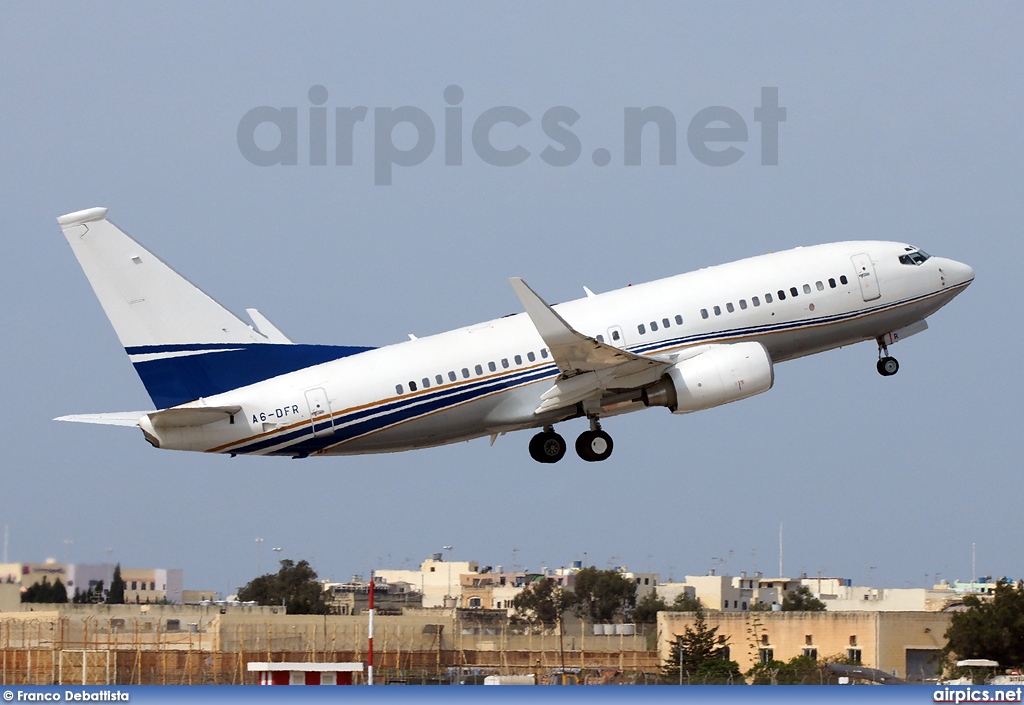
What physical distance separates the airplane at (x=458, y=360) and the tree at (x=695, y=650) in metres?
8.77

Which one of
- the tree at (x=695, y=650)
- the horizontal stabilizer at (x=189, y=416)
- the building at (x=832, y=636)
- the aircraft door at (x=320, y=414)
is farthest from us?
the building at (x=832, y=636)

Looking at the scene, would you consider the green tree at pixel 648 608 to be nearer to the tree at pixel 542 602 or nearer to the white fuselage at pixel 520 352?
the tree at pixel 542 602

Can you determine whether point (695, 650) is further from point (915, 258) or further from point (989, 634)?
point (915, 258)

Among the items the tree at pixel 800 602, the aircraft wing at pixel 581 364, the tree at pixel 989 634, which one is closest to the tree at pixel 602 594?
the tree at pixel 800 602

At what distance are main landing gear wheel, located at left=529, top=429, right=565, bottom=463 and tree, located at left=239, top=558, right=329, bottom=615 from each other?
14552mm

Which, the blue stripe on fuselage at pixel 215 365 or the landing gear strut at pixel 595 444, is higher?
the blue stripe on fuselage at pixel 215 365

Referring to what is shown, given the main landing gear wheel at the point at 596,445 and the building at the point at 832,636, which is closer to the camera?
the main landing gear wheel at the point at 596,445

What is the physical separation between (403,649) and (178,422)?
53.1ft

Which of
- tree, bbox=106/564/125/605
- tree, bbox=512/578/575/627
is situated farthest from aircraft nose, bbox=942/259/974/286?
tree, bbox=106/564/125/605

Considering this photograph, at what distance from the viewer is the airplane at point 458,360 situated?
53.4m

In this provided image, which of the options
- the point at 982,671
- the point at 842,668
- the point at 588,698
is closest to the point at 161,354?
the point at 588,698

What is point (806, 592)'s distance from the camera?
3605 inches

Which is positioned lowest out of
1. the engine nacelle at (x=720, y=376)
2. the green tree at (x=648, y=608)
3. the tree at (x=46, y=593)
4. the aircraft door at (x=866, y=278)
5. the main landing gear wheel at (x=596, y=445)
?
the green tree at (x=648, y=608)

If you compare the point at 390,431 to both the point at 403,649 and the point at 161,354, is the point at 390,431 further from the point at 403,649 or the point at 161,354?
the point at 403,649
